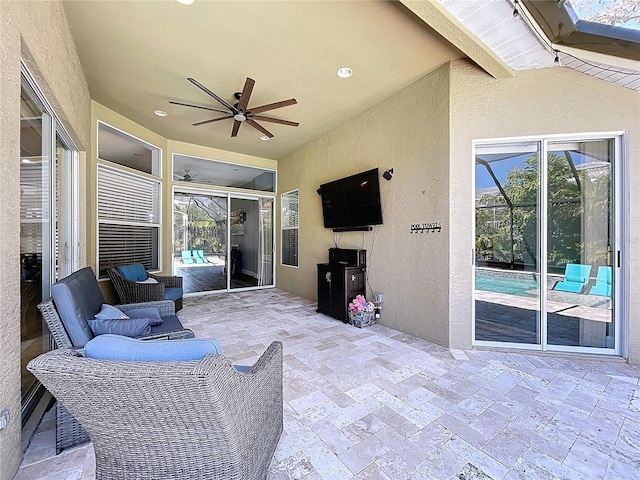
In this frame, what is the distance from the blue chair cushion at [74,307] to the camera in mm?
1740

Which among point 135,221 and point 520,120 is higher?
point 520,120

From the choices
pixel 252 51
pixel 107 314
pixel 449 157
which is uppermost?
pixel 252 51

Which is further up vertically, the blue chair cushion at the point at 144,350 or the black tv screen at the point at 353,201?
the black tv screen at the point at 353,201

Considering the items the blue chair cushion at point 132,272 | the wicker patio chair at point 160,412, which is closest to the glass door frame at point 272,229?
the blue chair cushion at point 132,272

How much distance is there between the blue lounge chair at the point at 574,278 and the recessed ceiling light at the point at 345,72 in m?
3.34

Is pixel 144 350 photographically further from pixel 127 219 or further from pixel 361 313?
pixel 127 219

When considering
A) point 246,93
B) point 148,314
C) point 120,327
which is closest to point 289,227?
point 246,93

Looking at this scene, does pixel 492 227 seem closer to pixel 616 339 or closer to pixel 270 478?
pixel 616 339

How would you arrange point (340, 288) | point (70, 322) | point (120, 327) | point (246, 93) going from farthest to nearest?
point (340, 288), point (246, 93), point (120, 327), point (70, 322)

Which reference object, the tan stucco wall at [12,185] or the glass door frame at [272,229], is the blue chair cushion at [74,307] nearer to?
the tan stucco wall at [12,185]

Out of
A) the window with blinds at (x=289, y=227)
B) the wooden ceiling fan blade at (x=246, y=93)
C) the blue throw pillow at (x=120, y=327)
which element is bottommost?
the blue throw pillow at (x=120, y=327)

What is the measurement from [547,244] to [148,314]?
169 inches

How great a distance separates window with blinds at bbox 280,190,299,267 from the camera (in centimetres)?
623

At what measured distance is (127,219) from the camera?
185 inches
